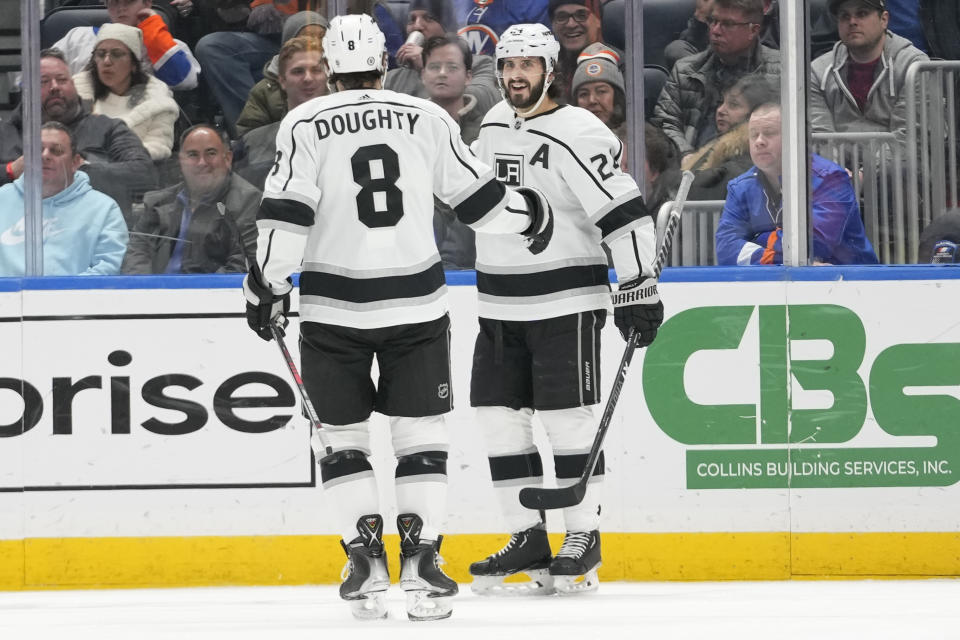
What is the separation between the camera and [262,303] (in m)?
3.35

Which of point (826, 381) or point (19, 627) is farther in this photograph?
point (826, 381)

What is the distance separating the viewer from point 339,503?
11.0ft

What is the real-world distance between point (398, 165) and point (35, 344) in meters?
1.40

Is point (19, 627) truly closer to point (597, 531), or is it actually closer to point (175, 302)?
point (175, 302)

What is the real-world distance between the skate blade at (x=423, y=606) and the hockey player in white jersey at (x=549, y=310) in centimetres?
50

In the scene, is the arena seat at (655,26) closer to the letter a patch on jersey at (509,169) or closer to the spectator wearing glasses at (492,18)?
the spectator wearing glasses at (492,18)

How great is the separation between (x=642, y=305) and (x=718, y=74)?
0.87 meters

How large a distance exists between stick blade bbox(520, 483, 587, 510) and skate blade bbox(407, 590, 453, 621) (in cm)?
48

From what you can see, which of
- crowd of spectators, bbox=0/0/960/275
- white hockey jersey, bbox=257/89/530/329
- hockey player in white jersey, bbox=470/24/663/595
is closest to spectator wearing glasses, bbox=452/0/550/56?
crowd of spectators, bbox=0/0/960/275

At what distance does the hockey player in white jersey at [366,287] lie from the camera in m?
3.30

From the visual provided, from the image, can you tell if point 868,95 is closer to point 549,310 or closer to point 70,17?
point 549,310

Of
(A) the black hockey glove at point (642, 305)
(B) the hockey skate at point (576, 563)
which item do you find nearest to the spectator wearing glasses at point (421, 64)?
(A) the black hockey glove at point (642, 305)

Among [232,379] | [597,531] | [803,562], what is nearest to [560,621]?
[597,531]

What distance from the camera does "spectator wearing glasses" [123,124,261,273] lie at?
424 centimetres
